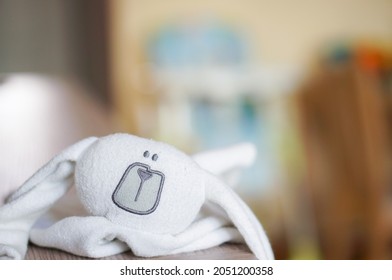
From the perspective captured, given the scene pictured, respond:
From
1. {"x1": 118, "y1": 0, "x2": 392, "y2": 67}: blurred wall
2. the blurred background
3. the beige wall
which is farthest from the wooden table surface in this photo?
{"x1": 118, "y1": 0, "x2": 392, "y2": 67}: blurred wall

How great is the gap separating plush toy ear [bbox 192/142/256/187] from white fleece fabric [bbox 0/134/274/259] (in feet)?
0.14

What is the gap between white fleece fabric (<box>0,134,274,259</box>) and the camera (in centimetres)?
38

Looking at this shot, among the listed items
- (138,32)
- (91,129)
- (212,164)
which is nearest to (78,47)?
(138,32)

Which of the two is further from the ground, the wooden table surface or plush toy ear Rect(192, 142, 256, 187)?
plush toy ear Rect(192, 142, 256, 187)

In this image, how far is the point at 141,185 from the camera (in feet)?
1.24

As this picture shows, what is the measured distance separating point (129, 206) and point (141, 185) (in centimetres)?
2

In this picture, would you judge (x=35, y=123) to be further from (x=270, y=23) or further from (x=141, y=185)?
(x=270, y=23)

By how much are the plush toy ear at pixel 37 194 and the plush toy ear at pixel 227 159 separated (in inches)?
3.6

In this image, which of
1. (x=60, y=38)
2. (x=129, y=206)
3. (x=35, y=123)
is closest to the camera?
(x=129, y=206)

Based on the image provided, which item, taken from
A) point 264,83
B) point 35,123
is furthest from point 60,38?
point 35,123

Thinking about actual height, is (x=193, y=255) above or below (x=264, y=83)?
above

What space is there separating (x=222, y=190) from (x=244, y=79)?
1.89 meters

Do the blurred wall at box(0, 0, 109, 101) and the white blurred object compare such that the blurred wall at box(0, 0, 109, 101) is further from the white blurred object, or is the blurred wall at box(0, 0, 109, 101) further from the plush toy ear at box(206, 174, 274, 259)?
the plush toy ear at box(206, 174, 274, 259)
